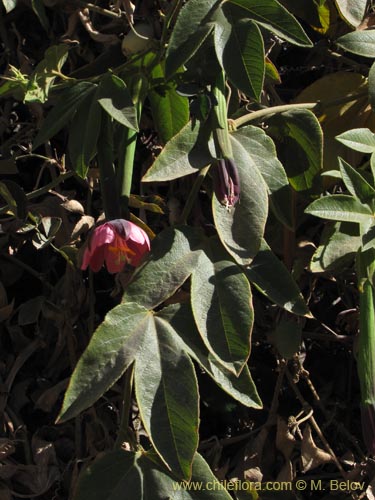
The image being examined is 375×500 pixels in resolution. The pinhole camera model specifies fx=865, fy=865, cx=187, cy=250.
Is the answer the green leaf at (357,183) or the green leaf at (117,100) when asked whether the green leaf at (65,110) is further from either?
the green leaf at (357,183)

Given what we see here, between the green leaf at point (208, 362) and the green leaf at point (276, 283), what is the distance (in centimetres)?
10

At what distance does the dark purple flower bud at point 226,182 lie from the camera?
106 cm

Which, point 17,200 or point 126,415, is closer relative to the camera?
point 126,415

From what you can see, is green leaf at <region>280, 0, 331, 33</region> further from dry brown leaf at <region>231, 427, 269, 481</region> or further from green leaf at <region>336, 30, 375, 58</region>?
dry brown leaf at <region>231, 427, 269, 481</region>

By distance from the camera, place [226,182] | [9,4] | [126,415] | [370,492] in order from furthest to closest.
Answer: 1. [9,4]
2. [370,492]
3. [126,415]
4. [226,182]

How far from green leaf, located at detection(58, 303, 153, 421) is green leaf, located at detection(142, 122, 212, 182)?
6.9 inches

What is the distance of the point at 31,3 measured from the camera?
1.45 metres

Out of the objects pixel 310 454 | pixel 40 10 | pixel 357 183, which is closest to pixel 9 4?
pixel 40 10

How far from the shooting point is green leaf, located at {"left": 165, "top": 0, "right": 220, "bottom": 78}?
3.46ft

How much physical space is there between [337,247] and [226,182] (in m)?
0.22

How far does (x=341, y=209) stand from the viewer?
45.1 inches

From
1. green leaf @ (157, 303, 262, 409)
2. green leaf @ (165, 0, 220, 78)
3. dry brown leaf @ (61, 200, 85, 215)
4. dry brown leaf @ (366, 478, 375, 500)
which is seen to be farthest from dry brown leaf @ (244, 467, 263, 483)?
green leaf @ (165, 0, 220, 78)

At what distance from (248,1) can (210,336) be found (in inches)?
16.8

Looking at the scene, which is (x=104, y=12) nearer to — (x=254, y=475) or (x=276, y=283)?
(x=276, y=283)
